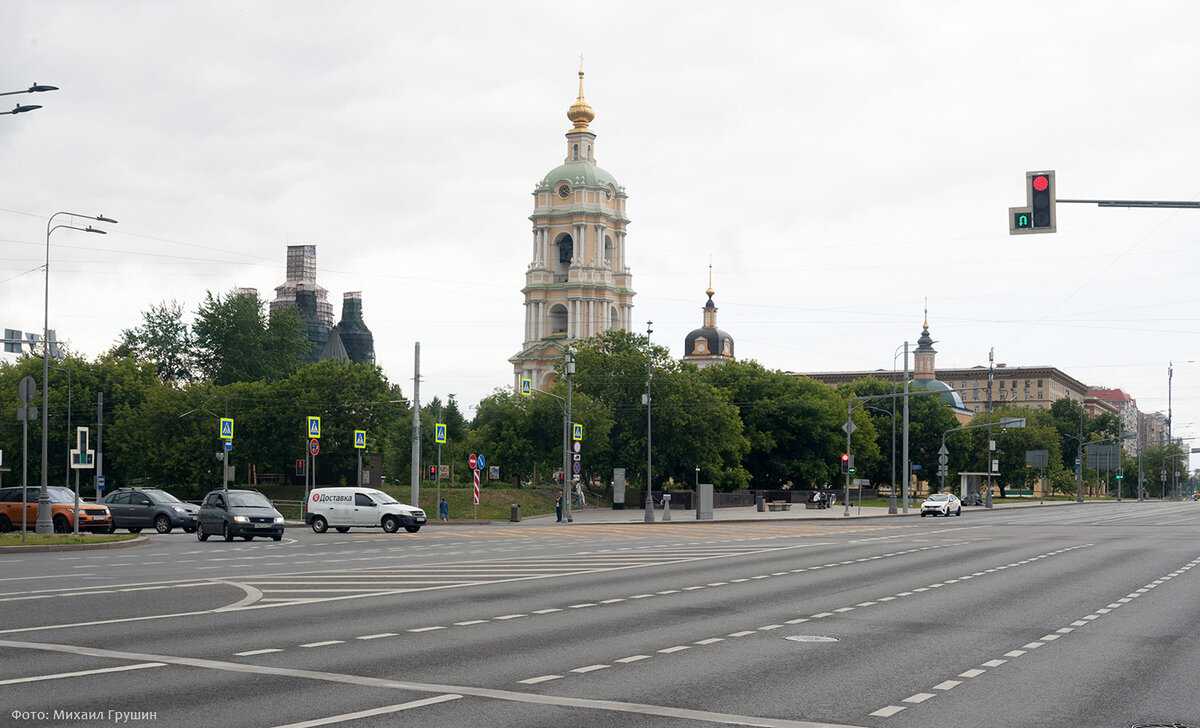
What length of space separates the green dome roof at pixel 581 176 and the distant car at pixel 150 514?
92999 millimetres

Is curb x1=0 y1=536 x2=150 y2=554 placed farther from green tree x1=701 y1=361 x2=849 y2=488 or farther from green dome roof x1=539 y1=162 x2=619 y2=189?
green dome roof x1=539 y1=162 x2=619 y2=189

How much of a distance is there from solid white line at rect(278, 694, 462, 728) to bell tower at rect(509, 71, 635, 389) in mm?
120837

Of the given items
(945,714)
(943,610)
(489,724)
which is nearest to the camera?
(489,724)

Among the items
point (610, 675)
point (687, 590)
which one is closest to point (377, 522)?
point (687, 590)

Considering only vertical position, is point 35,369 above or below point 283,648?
above

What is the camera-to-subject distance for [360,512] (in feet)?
145

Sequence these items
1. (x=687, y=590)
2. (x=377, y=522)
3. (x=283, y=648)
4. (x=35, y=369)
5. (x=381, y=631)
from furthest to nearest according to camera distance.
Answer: (x=35, y=369) < (x=377, y=522) < (x=687, y=590) < (x=381, y=631) < (x=283, y=648)

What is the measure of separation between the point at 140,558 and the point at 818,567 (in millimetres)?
15762

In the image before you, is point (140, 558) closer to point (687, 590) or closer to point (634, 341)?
point (687, 590)

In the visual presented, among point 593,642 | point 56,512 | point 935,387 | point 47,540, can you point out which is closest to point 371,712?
point 593,642

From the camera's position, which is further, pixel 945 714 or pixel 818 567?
pixel 818 567

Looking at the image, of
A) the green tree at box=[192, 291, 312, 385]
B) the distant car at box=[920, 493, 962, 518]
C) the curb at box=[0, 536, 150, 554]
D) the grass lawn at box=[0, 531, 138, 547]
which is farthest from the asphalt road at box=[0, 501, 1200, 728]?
the green tree at box=[192, 291, 312, 385]

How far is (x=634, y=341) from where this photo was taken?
8962 centimetres

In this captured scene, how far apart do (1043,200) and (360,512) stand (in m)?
30.2
